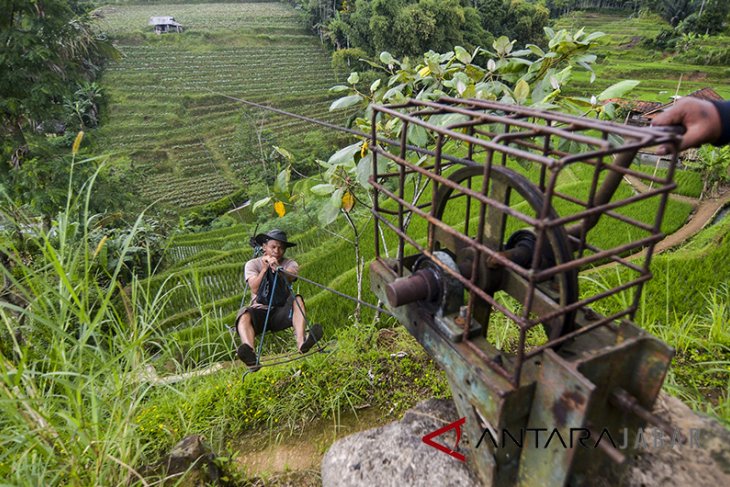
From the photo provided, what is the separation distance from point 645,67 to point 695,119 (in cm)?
3121

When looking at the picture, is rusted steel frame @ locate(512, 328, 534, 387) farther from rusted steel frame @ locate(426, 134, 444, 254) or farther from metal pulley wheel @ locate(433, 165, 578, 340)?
rusted steel frame @ locate(426, 134, 444, 254)

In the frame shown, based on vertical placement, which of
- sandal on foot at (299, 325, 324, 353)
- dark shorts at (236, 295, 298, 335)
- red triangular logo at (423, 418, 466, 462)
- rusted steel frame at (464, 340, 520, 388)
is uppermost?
rusted steel frame at (464, 340, 520, 388)

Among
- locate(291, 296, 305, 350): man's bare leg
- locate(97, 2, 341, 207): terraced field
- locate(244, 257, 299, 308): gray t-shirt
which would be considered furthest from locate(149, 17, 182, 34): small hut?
locate(291, 296, 305, 350): man's bare leg

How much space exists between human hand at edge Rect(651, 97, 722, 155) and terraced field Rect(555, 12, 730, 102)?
19.8 m

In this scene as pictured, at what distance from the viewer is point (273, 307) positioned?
3457 millimetres

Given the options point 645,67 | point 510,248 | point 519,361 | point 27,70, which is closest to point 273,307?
point 510,248

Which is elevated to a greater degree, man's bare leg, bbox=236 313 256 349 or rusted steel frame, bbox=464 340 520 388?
rusted steel frame, bbox=464 340 520 388

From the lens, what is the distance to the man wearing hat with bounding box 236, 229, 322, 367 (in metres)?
3.15

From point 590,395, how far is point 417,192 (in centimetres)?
232

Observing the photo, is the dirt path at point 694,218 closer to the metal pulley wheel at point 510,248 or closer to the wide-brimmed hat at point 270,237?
the wide-brimmed hat at point 270,237

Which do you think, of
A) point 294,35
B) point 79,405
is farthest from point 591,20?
point 79,405

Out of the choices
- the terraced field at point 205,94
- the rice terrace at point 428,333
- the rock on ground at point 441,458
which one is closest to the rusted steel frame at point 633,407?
the rice terrace at point 428,333

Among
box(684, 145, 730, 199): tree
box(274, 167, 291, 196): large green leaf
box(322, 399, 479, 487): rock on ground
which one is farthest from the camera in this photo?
box(684, 145, 730, 199): tree

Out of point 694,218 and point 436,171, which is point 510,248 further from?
point 694,218
